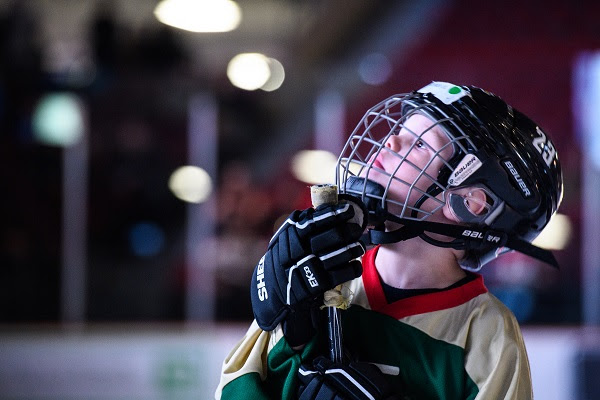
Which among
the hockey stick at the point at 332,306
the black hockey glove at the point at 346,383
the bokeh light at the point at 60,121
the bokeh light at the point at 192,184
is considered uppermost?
the bokeh light at the point at 60,121

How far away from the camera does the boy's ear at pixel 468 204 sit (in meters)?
1.28

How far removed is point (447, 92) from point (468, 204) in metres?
0.18

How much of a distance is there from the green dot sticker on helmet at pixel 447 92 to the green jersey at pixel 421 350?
11.5 inches

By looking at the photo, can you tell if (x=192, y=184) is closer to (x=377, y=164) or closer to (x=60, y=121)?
(x=60, y=121)

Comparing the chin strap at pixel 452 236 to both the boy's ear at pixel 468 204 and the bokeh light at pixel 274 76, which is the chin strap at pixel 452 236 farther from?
the bokeh light at pixel 274 76

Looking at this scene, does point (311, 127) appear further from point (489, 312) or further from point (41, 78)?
point (489, 312)

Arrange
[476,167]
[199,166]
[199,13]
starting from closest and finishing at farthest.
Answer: [476,167] < [199,166] < [199,13]

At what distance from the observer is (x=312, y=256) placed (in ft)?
3.77


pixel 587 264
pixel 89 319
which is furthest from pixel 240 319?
pixel 587 264

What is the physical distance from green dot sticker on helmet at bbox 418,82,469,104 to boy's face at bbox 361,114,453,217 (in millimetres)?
42

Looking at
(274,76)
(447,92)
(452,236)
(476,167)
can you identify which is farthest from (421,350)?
(274,76)

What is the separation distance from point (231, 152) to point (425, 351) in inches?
121

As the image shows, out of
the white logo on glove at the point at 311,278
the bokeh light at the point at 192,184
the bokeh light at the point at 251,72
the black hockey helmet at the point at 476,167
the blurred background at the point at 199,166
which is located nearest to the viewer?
the white logo on glove at the point at 311,278

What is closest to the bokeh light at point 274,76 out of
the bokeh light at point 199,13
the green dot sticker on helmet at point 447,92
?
the bokeh light at point 199,13
